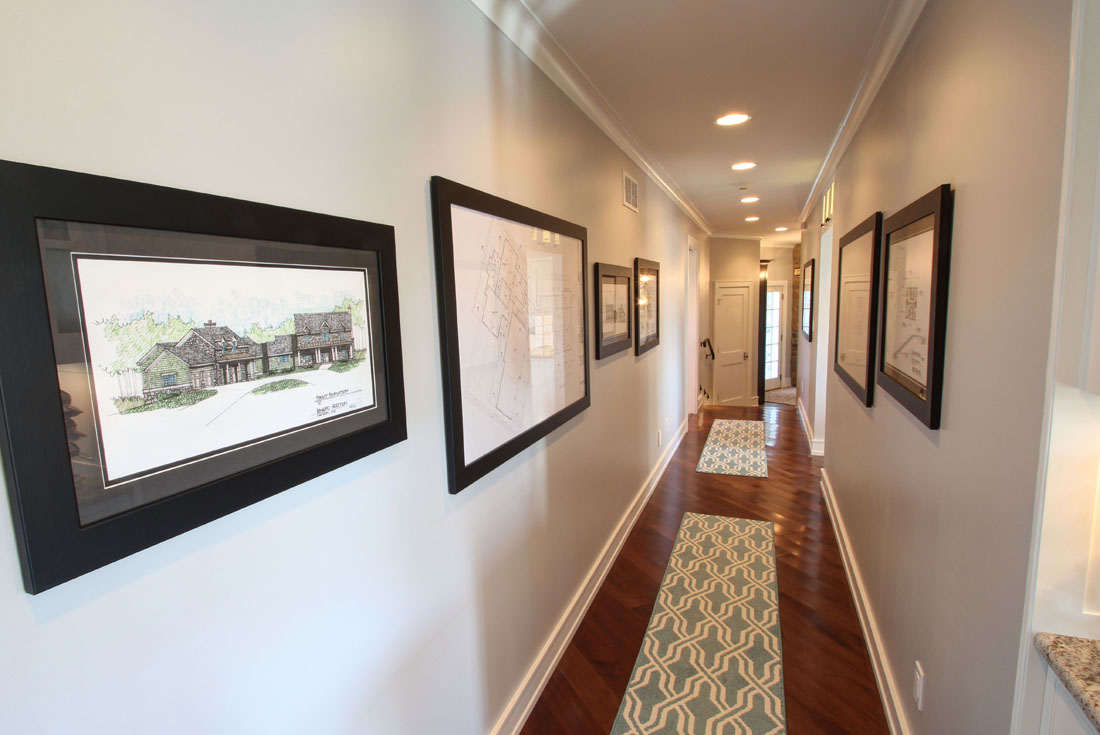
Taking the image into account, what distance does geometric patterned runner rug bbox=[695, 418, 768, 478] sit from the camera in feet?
14.8

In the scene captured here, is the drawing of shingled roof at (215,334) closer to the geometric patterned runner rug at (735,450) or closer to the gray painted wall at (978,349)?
the gray painted wall at (978,349)

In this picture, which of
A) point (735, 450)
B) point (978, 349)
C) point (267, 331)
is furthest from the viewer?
point (735, 450)

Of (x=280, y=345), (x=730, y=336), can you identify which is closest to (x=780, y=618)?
(x=280, y=345)

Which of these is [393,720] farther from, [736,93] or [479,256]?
[736,93]

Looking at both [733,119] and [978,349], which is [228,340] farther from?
[733,119]

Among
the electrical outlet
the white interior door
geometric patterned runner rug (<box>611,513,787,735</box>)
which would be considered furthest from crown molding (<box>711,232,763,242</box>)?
the electrical outlet

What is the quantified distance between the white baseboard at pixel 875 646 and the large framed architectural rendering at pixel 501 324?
147 centimetres

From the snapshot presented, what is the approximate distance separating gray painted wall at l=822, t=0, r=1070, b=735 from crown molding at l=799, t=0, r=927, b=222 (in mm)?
51

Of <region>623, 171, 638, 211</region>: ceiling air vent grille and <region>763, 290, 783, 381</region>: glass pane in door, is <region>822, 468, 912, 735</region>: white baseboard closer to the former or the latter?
<region>623, 171, 638, 211</region>: ceiling air vent grille

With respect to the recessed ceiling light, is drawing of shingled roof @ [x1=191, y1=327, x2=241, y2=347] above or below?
below

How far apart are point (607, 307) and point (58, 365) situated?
7.41 feet

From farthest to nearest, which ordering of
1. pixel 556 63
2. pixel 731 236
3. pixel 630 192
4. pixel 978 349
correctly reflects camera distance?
pixel 731 236 < pixel 630 192 < pixel 556 63 < pixel 978 349

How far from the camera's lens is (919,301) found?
158 centimetres

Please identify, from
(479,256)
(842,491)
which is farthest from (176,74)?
(842,491)
